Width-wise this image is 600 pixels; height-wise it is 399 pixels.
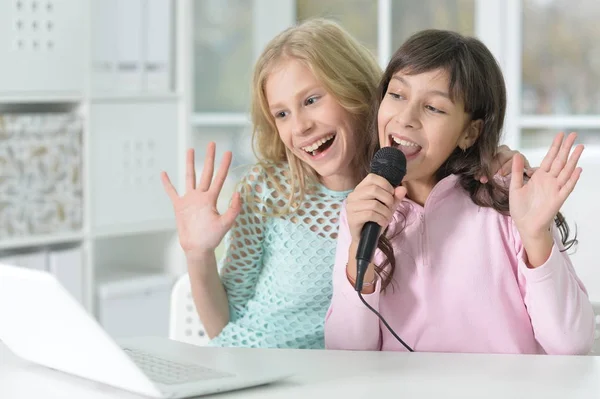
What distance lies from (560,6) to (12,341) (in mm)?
2575

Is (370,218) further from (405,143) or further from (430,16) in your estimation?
(430,16)

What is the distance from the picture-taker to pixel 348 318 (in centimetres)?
144

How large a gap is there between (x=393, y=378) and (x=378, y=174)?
0.31 meters

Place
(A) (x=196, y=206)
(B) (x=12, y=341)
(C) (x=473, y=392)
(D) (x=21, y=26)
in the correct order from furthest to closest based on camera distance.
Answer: (D) (x=21, y=26) → (A) (x=196, y=206) → (B) (x=12, y=341) → (C) (x=473, y=392)

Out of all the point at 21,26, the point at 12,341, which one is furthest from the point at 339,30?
the point at 21,26

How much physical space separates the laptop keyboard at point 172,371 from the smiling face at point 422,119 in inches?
18.2

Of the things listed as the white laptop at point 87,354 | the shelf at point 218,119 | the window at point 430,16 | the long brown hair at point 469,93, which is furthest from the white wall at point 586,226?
the shelf at point 218,119

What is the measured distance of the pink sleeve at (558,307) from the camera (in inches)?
52.9

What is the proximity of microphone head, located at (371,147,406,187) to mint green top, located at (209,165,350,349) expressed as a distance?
0.34 m

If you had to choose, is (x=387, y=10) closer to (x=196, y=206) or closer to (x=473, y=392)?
(x=196, y=206)

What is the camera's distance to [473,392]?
110 cm

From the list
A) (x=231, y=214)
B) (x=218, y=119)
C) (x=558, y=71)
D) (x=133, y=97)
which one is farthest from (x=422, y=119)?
(x=218, y=119)

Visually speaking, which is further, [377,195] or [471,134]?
[471,134]

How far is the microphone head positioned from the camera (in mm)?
1343
